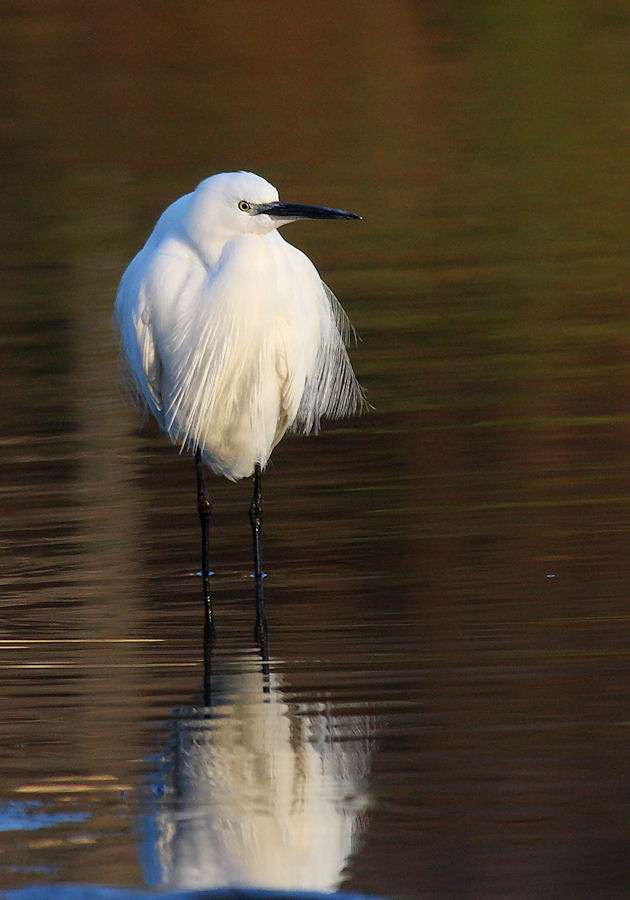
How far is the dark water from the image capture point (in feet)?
11.2

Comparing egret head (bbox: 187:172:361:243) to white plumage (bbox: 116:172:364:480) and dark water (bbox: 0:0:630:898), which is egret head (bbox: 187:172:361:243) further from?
dark water (bbox: 0:0:630:898)

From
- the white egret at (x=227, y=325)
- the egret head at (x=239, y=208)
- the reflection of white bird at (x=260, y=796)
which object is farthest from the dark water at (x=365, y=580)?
the egret head at (x=239, y=208)

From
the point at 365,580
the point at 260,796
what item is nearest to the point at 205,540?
the point at 365,580

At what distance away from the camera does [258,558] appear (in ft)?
18.2

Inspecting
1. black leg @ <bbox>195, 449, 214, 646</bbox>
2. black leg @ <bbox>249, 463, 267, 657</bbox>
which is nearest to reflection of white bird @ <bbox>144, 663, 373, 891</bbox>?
black leg @ <bbox>249, 463, 267, 657</bbox>

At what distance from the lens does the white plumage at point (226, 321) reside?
17.7ft

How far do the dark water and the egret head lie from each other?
102cm

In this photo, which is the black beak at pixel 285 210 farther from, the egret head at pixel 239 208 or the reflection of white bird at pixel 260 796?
the reflection of white bird at pixel 260 796

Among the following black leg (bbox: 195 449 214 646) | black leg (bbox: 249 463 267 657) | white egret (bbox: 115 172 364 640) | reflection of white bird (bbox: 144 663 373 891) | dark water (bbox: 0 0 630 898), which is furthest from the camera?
white egret (bbox: 115 172 364 640)

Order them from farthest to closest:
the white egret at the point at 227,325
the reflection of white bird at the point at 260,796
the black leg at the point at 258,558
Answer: the white egret at the point at 227,325 < the black leg at the point at 258,558 < the reflection of white bird at the point at 260,796

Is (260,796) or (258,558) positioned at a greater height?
(258,558)

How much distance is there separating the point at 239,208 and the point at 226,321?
13.8 inches

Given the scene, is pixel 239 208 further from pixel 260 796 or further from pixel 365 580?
pixel 260 796

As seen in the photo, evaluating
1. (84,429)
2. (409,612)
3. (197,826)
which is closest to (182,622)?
(409,612)
